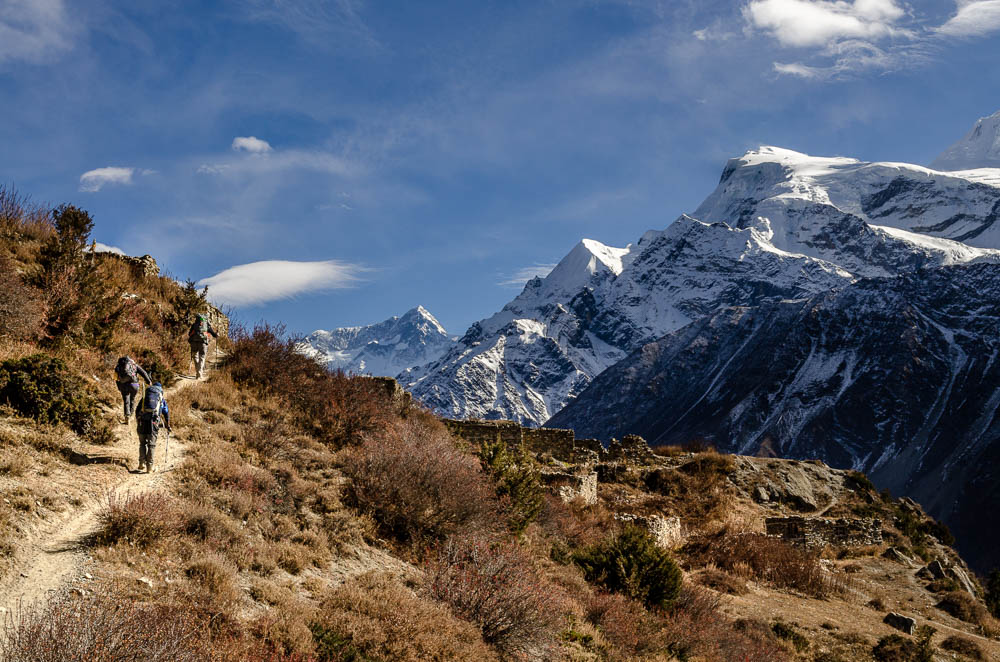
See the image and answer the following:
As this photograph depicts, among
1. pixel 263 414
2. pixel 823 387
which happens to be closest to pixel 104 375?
pixel 263 414

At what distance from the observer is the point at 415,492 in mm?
12328

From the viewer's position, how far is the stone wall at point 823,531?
23.5 meters

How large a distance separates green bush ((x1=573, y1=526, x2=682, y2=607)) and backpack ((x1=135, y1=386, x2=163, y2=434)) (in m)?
8.94

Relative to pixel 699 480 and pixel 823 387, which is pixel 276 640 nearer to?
pixel 699 480

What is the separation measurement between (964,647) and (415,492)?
1217cm

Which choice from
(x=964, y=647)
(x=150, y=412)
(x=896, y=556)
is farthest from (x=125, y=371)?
(x=896, y=556)

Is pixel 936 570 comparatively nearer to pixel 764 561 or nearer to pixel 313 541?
pixel 764 561

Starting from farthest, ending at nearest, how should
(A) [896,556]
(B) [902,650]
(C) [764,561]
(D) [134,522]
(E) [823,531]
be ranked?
(E) [823,531] → (A) [896,556] → (C) [764,561] → (B) [902,650] → (D) [134,522]

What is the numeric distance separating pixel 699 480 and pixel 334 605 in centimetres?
2116

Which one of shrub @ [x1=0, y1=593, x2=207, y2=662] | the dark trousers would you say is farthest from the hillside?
the dark trousers

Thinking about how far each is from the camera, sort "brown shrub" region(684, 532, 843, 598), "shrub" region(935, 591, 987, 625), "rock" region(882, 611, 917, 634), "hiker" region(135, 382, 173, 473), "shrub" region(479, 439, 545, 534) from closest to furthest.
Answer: "hiker" region(135, 382, 173, 473) → "shrub" region(479, 439, 545, 534) → "rock" region(882, 611, 917, 634) → "shrub" region(935, 591, 987, 625) → "brown shrub" region(684, 532, 843, 598)

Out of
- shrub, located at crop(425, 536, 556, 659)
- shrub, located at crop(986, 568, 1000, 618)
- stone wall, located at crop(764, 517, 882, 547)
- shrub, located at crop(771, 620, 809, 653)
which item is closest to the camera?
shrub, located at crop(425, 536, 556, 659)

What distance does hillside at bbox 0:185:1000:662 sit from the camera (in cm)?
748

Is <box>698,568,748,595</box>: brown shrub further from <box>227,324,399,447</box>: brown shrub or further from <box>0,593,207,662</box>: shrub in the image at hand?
<box>0,593,207,662</box>: shrub
